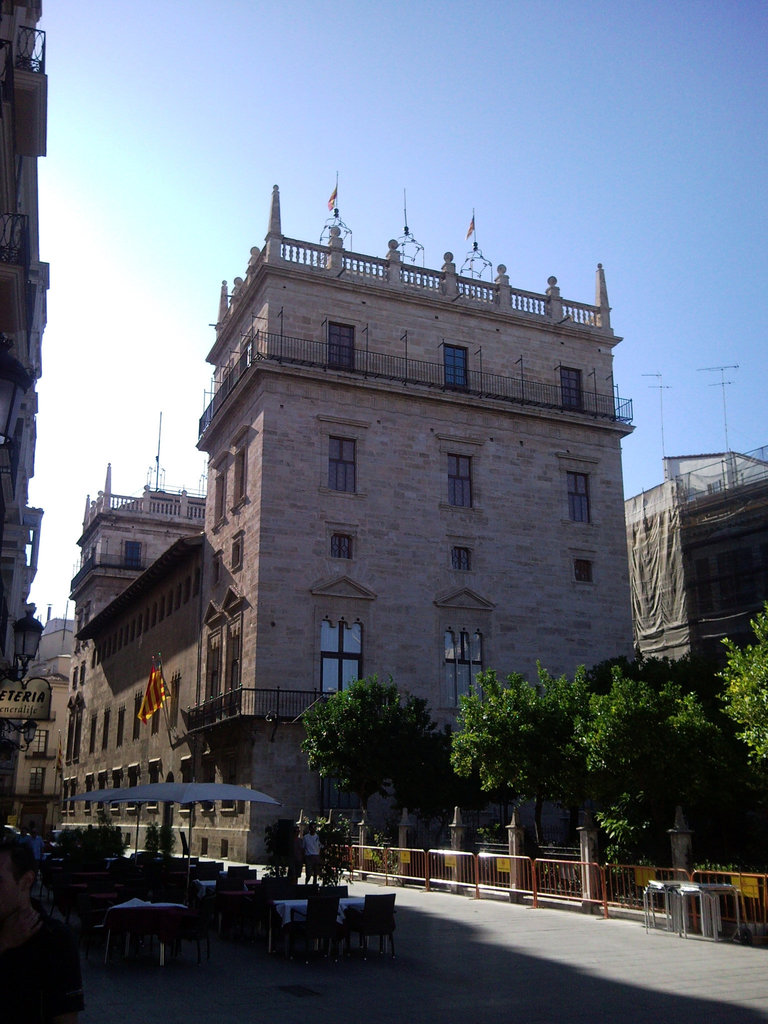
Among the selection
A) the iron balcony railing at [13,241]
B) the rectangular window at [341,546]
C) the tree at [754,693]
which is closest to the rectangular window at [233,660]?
the rectangular window at [341,546]

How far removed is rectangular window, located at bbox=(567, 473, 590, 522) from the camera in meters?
38.1

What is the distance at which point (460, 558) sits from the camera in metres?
35.5

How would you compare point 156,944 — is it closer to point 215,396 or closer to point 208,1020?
point 208,1020

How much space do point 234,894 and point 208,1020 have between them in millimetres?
Result: 5807

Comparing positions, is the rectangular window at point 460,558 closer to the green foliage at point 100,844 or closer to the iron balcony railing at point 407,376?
the iron balcony railing at point 407,376

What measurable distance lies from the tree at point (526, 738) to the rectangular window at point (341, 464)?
13.3 m

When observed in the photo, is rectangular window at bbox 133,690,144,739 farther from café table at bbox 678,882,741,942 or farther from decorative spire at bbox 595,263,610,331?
café table at bbox 678,882,741,942

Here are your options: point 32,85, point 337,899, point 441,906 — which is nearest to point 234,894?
point 337,899

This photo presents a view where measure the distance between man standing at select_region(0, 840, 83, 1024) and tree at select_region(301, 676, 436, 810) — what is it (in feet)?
75.8

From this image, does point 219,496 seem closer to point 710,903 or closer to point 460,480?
point 460,480

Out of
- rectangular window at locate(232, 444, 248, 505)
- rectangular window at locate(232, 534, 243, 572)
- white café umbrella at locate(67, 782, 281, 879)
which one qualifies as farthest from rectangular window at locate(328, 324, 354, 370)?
white café umbrella at locate(67, 782, 281, 879)

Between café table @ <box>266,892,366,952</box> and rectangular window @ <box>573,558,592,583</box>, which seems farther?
rectangular window @ <box>573,558,592,583</box>

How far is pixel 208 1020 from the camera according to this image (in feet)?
30.2

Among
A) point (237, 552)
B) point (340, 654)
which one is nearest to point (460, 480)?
point (340, 654)
